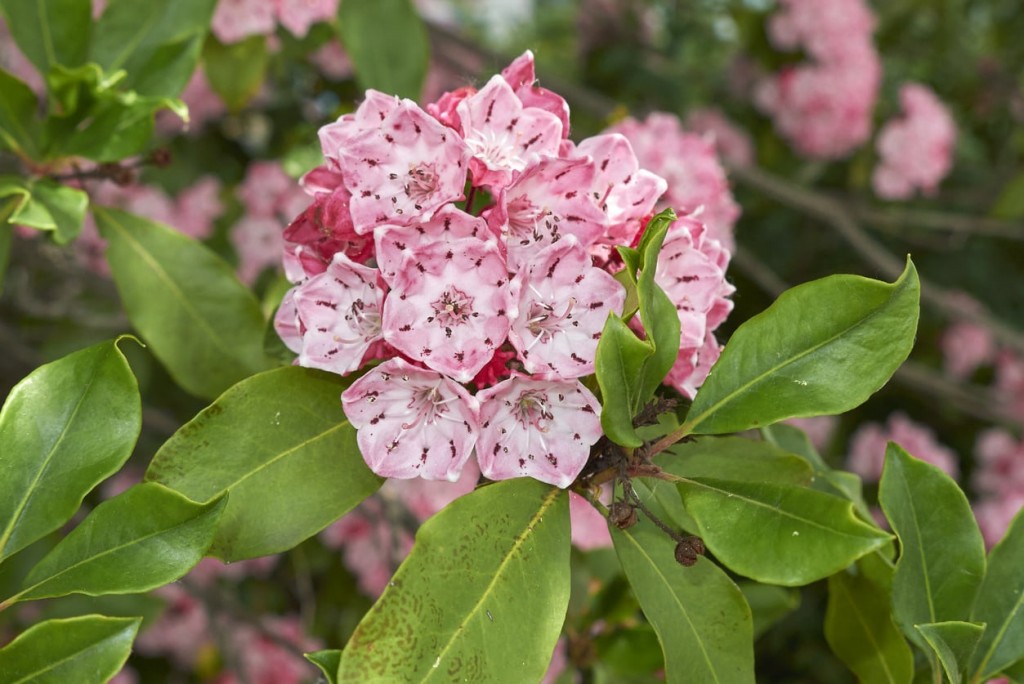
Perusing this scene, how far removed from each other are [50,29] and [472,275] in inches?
31.7

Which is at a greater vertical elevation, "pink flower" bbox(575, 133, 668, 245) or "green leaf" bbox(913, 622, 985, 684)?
"pink flower" bbox(575, 133, 668, 245)

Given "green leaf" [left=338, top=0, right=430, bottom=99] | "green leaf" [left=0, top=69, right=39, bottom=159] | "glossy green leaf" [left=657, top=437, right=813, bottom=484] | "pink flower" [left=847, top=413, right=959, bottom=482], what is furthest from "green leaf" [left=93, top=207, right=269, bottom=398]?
"pink flower" [left=847, top=413, right=959, bottom=482]

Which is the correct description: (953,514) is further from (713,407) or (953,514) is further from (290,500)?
(290,500)

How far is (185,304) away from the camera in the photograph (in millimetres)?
1263

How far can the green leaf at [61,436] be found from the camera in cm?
80

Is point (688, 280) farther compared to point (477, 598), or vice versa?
point (688, 280)

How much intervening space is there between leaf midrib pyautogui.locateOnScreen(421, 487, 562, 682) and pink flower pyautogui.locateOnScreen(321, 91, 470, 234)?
269 mm

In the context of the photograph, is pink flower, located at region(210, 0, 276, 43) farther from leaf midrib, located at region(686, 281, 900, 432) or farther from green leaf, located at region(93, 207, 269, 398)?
leaf midrib, located at region(686, 281, 900, 432)

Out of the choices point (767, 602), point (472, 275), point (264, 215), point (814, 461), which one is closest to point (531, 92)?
point (472, 275)

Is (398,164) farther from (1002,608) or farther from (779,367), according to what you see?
(1002,608)

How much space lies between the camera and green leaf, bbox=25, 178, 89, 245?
1097mm

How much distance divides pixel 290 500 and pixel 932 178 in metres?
2.37

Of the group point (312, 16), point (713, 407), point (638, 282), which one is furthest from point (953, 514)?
point (312, 16)

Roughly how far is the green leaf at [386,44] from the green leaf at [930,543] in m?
0.99
